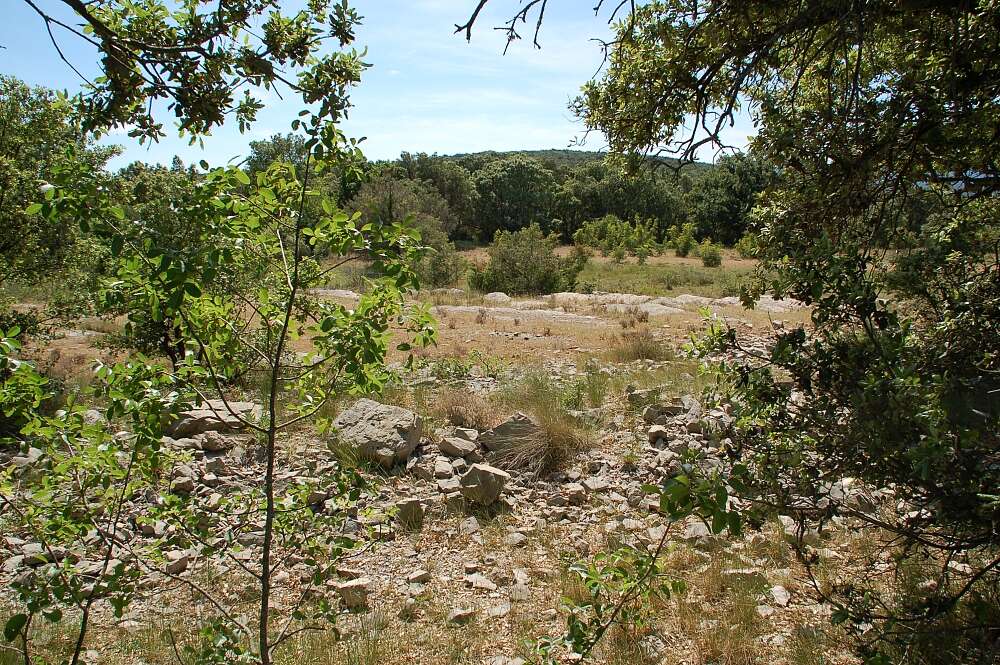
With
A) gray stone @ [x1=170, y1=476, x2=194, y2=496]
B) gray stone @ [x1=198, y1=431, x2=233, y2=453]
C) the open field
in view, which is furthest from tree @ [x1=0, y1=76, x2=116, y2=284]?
gray stone @ [x1=170, y1=476, x2=194, y2=496]

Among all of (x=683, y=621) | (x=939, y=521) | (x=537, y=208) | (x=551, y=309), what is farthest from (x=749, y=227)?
(x=537, y=208)

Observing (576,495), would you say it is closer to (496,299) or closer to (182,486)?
(182,486)

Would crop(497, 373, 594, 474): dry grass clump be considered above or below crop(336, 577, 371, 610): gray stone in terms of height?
above

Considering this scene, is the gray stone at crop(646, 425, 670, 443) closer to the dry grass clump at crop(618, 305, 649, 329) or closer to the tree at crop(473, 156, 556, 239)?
the dry grass clump at crop(618, 305, 649, 329)

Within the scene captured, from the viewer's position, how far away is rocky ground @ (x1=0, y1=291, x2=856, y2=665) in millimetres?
3139

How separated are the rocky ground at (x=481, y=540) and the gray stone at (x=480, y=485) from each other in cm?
1

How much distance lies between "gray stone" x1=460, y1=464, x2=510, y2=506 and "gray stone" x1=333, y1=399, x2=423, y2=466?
0.85 metres

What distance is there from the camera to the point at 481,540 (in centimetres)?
433

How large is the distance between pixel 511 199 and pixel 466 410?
47.3m

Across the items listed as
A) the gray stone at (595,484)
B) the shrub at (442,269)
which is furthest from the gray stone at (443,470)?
the shrub at (442,269)

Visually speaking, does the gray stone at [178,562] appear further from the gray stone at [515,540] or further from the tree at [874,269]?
the tree at [874,269]

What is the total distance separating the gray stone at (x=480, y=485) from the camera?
15.4 ft

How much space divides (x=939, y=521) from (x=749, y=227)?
205cm

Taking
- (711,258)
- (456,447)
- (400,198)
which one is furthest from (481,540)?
(711,258)
